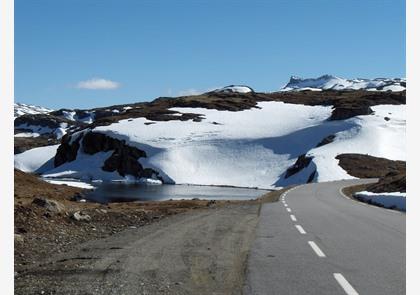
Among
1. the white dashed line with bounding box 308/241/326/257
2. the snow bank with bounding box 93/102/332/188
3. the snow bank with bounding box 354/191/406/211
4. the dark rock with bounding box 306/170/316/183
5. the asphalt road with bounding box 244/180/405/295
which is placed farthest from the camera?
→ the snow bank with bounding box 93/102/332/188

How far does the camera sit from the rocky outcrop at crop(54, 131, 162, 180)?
4065 inches

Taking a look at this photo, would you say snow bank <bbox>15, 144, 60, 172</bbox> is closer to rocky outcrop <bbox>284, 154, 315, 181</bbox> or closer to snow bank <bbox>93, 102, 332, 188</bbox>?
snow bank <bbox>93, 102, 332, 188</bbox>

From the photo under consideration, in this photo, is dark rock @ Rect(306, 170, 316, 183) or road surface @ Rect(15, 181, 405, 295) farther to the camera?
dark rock @ Rect(306, 170, 316, 183)

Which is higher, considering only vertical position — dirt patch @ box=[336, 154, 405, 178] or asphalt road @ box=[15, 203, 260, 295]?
asphalt road @ box=[15, 203, 260, 295]

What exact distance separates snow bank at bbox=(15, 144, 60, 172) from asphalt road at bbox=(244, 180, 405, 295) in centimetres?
11995

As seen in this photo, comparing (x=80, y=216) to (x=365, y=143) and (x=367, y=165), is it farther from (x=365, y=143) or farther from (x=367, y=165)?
(x=365, y=143)

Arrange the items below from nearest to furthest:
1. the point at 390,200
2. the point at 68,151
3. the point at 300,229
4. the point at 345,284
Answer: the point at 345,284 → the point at 300,229 → the point at 390,200 → the point at 68,151

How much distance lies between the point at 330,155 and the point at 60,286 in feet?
281

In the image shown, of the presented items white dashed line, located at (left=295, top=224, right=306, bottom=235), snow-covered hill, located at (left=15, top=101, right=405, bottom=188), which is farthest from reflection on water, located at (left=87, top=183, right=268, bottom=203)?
white dashed line, located at (left=295, top=224, right=306, bottom=235)

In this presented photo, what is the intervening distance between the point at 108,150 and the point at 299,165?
4372cm

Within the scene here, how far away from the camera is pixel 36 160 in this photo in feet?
457

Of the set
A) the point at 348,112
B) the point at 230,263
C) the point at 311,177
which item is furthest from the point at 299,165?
the point at 230,263

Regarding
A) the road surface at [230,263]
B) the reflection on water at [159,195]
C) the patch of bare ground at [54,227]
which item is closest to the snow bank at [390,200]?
the road surface at [230,263]

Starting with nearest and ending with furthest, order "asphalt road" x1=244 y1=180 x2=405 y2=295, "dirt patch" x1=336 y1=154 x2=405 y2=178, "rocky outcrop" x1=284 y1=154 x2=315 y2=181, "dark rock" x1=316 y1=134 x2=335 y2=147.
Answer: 1. "asphalt road" x1=244 y1=180 x2=405 y2=295
2. "dirt patch" x1=336 y1=154 x2=405 y2=178
3. "rocky outcrop" x1=284 y1=154 x2=315 y2=181
4. "dark rock" x1=316 y1=134 x2=335 y2=147
